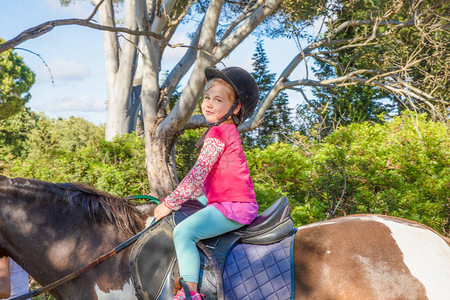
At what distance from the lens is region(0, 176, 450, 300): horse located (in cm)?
193

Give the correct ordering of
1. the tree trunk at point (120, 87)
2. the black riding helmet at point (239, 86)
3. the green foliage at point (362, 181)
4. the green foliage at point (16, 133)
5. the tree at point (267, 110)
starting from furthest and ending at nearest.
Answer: the green foliage at point (16, 133), the tree at point (267, 110), the tree trunk at point (120, 87), the green foliage at point (362, 181), the black riding helmet at point (239, 86)

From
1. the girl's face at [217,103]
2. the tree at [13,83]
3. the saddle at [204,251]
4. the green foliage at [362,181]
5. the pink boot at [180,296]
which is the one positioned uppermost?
the tree at [13,83]

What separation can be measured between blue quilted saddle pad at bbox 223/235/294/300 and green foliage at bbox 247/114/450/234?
8.54 feet

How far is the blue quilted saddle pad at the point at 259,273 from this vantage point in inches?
78.5

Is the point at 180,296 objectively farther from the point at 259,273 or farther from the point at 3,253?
the point at 3,253

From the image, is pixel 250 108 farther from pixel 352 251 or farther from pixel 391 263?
pixel 391 263

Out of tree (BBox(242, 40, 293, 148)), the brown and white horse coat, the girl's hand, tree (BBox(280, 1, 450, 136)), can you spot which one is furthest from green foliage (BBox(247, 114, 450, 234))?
tree (BBox(242, 40, 293, 148))

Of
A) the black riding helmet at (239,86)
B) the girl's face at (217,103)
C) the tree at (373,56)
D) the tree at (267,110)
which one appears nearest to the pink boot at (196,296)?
the black riding helmet at (239,86)

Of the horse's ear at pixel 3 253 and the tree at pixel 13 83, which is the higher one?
the tree at pixel 13 83

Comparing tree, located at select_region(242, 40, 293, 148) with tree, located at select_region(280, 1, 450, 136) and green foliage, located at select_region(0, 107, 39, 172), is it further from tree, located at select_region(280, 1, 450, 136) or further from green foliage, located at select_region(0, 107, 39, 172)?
green foliage, located at select_region(0, 107, 39, 172)

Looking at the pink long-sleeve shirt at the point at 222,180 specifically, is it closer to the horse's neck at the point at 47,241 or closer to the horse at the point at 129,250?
the horse at the point at 129,250

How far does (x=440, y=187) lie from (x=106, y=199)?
15.6ft

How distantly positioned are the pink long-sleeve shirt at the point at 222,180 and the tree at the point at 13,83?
1043 inches

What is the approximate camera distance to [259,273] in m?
2.03
